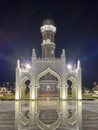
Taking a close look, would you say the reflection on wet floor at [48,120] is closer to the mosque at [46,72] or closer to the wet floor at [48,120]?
the wet floor at [48,120]

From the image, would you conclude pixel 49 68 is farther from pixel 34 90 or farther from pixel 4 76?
pixel 4 76

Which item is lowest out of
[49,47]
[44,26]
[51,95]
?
[51,95]

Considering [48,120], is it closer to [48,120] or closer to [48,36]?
[48,120]

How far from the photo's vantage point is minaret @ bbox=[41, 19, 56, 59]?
50719 millimetres

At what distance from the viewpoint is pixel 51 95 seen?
175 feet

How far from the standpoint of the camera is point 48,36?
5138cm

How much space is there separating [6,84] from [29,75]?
44590mm

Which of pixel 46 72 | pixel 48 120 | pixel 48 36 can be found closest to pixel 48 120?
pixel 48 120

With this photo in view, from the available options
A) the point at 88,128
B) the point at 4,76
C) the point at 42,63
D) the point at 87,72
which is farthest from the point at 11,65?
the point at 88,128

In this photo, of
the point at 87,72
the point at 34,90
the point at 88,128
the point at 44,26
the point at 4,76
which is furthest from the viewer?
the point at 4,76

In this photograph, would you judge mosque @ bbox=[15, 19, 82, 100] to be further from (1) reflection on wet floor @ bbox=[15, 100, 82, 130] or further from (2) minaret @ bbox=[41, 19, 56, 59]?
(1) reflection on wet floor @ bbox=[15, 100, 82, 130]

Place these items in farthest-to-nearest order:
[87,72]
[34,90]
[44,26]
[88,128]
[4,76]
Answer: [4,76], [87,72], [44,26], [34,90], [88,128]

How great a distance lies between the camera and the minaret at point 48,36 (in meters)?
50.7

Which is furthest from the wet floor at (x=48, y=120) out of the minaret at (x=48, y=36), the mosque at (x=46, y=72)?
the minaret at (x=48, y=36)
